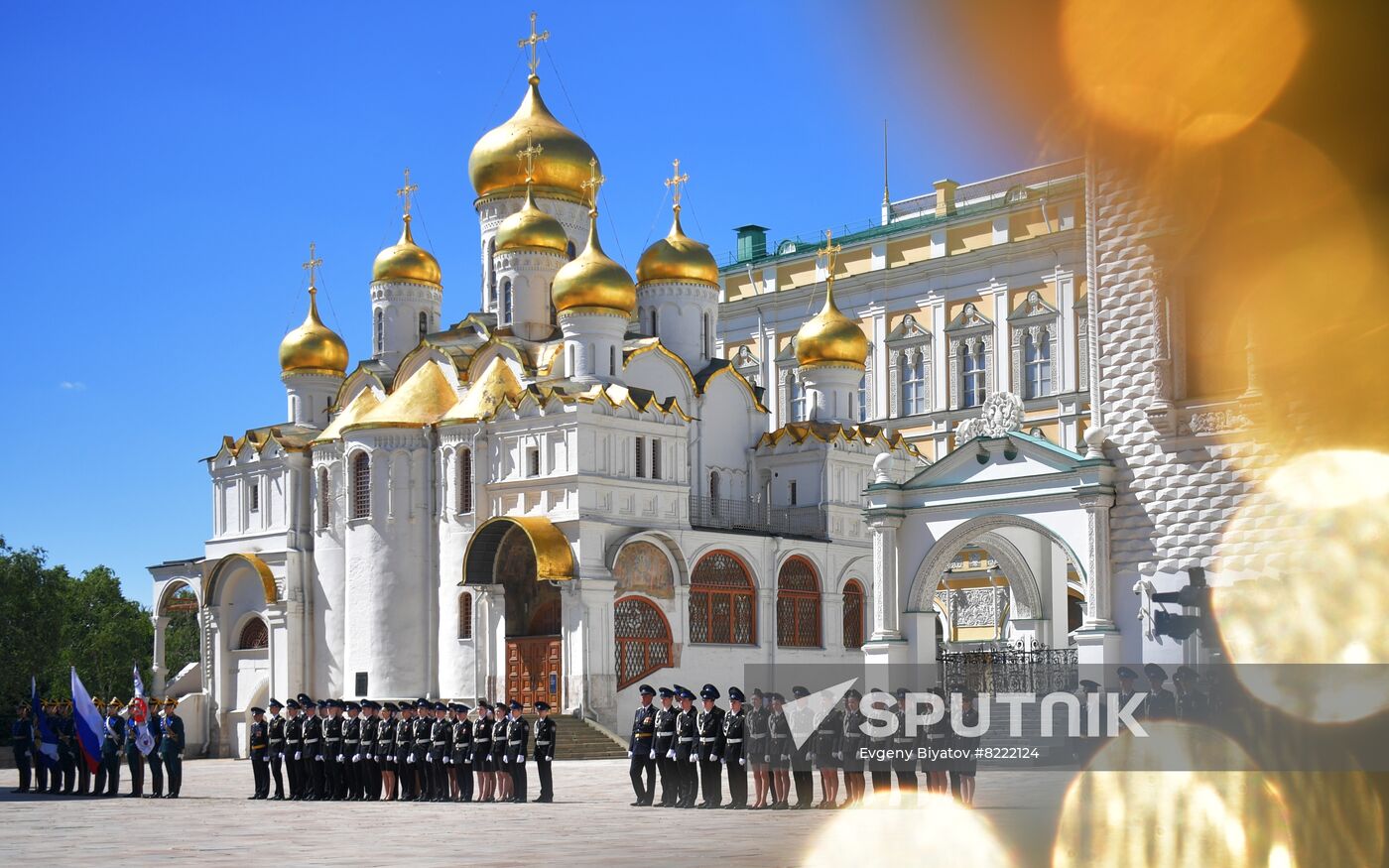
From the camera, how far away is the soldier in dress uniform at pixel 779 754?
16531mm

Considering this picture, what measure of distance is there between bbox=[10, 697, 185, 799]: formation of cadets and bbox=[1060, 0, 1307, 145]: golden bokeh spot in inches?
742

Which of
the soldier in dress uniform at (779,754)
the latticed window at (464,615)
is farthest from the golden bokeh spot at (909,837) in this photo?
the latticed window at (464,615)

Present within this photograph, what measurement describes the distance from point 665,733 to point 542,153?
895 inches

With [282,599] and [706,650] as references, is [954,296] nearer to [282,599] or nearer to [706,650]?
[706,650]

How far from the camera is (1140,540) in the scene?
2014 cm

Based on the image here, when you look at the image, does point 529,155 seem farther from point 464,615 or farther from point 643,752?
point 643,752

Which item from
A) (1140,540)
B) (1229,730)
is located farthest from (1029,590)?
(1229,730)

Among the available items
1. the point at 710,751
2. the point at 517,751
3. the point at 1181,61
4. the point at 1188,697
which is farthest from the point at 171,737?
the point at 1181,61

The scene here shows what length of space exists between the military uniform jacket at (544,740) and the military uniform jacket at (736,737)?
2.69 metres

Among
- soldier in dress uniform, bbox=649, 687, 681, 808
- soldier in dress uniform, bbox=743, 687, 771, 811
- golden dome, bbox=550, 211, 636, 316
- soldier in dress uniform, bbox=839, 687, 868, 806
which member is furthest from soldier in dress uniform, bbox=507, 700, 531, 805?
golden dome, bbox=550, 211, 636, 316

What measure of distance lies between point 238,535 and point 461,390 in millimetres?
7764

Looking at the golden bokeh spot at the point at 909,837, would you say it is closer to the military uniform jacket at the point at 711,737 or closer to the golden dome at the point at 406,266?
the military uniform jacket at the point at 711,737

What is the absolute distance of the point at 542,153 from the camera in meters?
37.7

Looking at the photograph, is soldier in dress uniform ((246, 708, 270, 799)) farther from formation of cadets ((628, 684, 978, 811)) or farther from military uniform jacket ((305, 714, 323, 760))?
formation of cadets ((628, 684, 978, 811))
